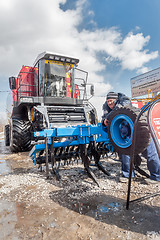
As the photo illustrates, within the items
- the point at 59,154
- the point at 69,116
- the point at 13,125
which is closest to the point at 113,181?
the point at 59,154

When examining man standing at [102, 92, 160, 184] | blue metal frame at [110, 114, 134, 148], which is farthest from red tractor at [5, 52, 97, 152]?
blue metal frame at [110, 114, 134, 148]

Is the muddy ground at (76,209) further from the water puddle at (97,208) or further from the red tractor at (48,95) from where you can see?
the red tractor at (48,95)

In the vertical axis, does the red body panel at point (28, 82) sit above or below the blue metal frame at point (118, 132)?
above

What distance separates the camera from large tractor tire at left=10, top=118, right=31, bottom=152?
614cm

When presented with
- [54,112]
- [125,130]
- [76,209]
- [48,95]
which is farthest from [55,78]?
[76,209]

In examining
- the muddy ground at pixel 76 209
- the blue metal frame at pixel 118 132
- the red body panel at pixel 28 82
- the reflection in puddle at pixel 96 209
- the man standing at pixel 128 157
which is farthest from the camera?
the red body panel at pixel 28 82

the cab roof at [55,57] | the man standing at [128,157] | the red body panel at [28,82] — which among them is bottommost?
the man standing at [128,157]

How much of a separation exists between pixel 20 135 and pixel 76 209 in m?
4.37

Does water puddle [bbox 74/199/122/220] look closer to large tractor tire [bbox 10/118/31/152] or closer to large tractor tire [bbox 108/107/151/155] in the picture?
large tractor tire [bbox 108/107/151/155]

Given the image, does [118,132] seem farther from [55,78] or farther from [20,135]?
[20,135]

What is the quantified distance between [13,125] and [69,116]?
2280mm

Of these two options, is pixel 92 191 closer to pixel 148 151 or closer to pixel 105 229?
pixel 105 229

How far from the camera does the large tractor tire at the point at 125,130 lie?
7.47 feet

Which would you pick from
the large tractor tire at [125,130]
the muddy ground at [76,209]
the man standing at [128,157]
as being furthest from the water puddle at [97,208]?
the man standing at [128,157]
